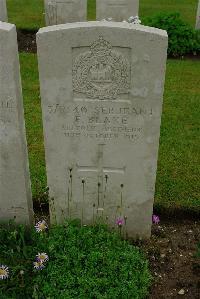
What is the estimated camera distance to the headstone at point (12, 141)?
3.52 metres

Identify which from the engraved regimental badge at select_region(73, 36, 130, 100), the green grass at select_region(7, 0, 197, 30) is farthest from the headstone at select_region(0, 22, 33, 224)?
the green grass at select_region(7, 0, 197, 30)

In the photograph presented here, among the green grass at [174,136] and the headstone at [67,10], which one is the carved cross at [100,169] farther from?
the headstone at [67,10]

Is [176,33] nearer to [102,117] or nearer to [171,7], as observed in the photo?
[171,7]

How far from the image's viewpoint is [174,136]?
639 cm

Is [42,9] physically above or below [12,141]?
above

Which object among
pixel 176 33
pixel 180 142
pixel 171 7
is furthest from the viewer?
pixel 171 7

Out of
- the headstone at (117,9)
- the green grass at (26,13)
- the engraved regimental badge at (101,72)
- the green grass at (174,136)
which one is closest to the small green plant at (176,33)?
the green grass at (174,136)

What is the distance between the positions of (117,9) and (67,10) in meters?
1.12

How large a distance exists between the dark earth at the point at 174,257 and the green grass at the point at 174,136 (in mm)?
243

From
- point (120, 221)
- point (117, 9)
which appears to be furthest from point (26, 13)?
point (120, 221)

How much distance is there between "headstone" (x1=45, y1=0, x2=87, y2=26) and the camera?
9562 mm

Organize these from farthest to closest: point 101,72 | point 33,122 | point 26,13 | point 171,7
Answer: point 171,7
point 26,13
point 33,122
point 101,72

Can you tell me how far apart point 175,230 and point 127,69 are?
192cm

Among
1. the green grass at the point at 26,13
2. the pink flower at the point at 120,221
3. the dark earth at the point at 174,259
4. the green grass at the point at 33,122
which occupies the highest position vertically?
the green grass at the point at 26,13
